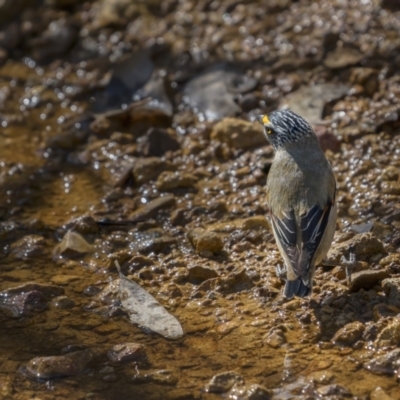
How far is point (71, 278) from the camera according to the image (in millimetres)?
7828

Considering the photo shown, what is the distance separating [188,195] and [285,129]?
1.36 m

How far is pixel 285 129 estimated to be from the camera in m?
8.26

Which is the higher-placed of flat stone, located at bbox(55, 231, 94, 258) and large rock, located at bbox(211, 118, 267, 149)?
large rock, located at bbox(211, 118, 267, 149)

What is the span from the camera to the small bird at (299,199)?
22.6 feet

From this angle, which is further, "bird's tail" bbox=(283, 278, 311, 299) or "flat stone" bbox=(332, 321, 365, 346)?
"bird's tail" bbox=(283, 278, 311, 299)

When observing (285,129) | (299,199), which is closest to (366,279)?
(299,199)

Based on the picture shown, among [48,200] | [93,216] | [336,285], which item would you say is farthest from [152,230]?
[336,285]

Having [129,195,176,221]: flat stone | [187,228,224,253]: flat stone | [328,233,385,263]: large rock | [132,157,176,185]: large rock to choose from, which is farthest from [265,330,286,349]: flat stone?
[132,157,176,185]: large rock

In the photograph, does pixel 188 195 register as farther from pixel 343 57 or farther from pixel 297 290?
pixel 343 57

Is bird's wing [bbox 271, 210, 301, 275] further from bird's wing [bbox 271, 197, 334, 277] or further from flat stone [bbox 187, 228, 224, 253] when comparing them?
flat stone [bbox 187, 228, 224, 253]

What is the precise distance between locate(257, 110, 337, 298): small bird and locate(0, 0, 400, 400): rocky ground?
370 millimetres

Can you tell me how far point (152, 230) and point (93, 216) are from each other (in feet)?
2.30

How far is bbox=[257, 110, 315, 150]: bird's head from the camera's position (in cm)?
823

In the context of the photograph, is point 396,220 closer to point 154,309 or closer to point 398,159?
point 398,159
